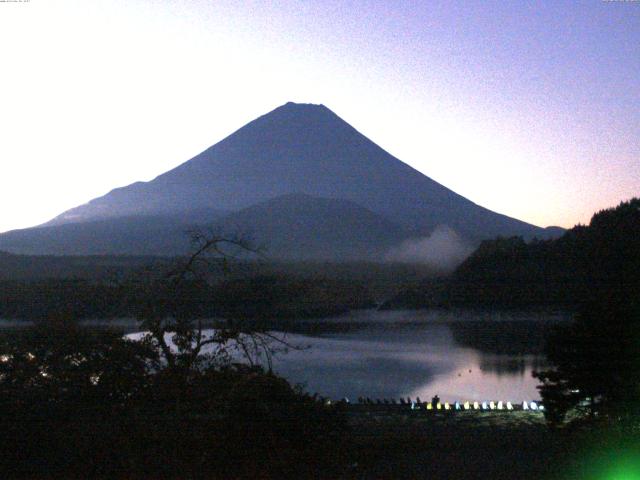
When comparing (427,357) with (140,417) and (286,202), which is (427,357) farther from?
(286,202)

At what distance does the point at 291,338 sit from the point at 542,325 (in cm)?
488

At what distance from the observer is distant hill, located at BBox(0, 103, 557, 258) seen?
2444 centimetres

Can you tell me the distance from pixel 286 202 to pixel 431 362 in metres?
26.7

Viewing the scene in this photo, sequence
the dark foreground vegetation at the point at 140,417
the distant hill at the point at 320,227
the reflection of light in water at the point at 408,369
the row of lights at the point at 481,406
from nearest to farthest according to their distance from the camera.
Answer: the dark foreground vegetation at the point at 140,417
the row of lights at the point at 481,406
the reflection of light in water at the point at 408,369
the distant hill at the point at 320,227

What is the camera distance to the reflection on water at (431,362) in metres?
11.2

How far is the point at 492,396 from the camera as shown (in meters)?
11.1

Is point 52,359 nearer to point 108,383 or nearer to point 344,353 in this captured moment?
point 108,383

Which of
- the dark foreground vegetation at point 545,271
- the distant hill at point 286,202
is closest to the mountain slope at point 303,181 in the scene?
the distant hill at point 286,202

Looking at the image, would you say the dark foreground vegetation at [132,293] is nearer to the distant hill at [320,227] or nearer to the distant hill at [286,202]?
the distant hill at [286,202]

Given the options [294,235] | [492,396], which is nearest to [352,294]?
[492,396]

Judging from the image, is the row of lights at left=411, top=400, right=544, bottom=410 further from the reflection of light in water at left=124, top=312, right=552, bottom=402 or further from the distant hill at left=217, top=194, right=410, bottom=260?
the distant hill at left=217, top=194, right=410, bottom=260

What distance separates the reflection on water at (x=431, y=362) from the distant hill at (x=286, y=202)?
6727 millimetres

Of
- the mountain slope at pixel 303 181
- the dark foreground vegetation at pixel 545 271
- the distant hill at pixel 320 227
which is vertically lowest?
the dark foreground vegetation at pixel 545 271

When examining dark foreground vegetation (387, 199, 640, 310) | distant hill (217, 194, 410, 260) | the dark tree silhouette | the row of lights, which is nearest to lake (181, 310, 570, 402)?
dark foreground vegetation (387, 199, 640, 310)
